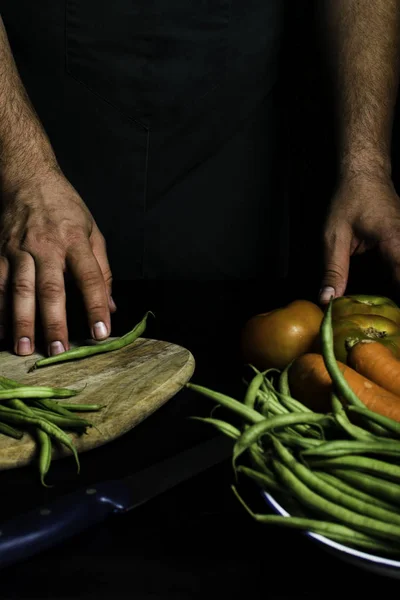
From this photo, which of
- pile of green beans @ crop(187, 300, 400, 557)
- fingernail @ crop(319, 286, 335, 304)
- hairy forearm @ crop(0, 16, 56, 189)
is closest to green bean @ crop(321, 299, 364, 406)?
pile of green beans @ crop(187, 300, 400, 557)

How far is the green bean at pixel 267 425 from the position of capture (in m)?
1.17

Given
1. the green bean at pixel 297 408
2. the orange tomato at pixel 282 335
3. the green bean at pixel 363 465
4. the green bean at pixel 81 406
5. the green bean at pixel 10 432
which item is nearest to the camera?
the green bean at pixel 363 465

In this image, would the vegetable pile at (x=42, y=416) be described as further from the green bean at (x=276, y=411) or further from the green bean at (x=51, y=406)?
the green bean at (x=276, y=411)

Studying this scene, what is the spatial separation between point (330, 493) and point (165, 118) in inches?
84.1

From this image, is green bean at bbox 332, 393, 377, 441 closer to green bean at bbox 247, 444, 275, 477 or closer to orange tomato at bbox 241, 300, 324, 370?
green bean at bbox 247, 444, 275, 477

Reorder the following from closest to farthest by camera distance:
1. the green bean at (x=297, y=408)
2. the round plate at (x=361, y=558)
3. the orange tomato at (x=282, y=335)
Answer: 1. the round plate at (x=361, y=558)
2. the green bean at (x=297, y=408)
3. the orange tomato at (x=282, y=335)

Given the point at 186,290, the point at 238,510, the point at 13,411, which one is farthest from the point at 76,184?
the point at 238,510

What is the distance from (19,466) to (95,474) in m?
0.18

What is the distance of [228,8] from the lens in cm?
287

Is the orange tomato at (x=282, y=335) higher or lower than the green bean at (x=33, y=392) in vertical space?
higher

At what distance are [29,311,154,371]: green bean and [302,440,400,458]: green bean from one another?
99 cm

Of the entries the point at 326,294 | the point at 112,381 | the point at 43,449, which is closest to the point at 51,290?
the point at 112,381

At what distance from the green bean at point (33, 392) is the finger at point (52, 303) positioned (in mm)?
369

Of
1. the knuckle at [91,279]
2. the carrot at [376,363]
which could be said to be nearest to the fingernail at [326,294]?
the carrot at [376,363]
